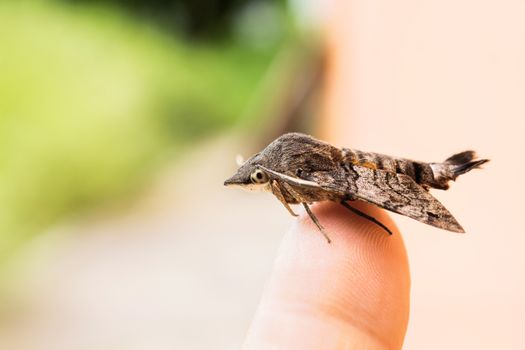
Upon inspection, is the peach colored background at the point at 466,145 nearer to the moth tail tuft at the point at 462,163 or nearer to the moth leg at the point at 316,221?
the moth tail tuft at the point at 462,163

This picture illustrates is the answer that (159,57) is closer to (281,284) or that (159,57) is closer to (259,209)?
(259,209)

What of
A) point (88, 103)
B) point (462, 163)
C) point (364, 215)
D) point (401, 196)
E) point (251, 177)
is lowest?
point (88, 103)

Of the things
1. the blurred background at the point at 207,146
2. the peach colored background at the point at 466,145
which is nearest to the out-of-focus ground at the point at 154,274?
the blurred background at the point at 207,146

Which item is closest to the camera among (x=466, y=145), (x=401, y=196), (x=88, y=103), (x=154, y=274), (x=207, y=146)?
(x=401, y=196)

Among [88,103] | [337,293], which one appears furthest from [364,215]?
[88,103]

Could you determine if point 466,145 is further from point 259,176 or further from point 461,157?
point 259,176

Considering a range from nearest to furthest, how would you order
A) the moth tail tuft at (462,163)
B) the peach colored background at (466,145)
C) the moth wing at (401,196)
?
the moth wing at (401,196) < the moth tail tuft at (462,163) < the peach colored background at (466,145)

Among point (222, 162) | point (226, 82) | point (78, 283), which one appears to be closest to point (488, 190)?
point (78, 283)
